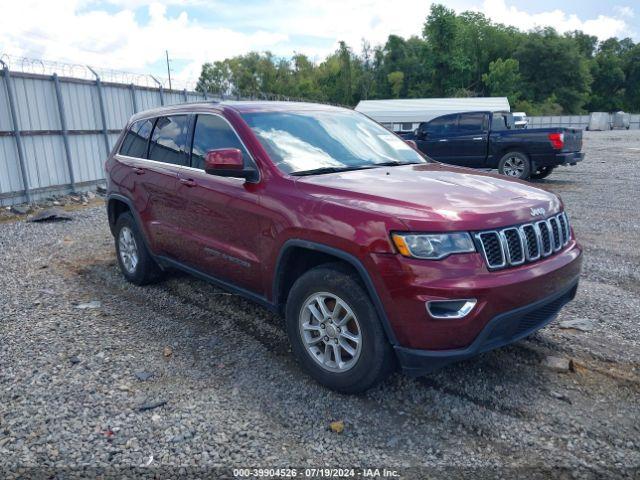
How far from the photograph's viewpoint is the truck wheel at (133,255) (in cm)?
540

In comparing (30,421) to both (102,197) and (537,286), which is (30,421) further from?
(102,197)

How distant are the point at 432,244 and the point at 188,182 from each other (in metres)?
2.41

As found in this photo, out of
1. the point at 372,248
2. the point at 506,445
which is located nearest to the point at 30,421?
the point at 372,248

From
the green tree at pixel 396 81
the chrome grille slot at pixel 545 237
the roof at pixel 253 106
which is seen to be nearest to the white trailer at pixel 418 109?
the roof at pixel 253 106

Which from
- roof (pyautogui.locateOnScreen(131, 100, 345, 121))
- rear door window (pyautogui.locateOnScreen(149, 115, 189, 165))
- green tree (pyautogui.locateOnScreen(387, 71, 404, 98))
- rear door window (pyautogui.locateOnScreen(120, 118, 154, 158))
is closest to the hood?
roof (pyautogui.locateOnScreen(131, 100, 345, 121))

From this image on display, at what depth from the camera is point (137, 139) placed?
18.2ft

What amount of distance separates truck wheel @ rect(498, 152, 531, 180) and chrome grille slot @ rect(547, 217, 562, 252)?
9.98 meters

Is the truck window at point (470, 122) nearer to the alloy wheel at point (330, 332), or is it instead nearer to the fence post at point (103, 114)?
the fence post at point (103, 114)

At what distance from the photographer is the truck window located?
13.9 meters

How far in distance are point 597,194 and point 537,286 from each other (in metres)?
9.48

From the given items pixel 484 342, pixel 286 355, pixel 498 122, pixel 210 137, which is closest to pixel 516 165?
pixel 498 122

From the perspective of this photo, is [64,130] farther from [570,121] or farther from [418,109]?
[570,121]

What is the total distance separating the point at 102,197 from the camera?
41.9 feet

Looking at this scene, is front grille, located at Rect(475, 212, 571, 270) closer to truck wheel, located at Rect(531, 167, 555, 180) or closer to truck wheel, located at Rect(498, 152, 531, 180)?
truck wheel, located at Rect(498, 152, 531, 180)
